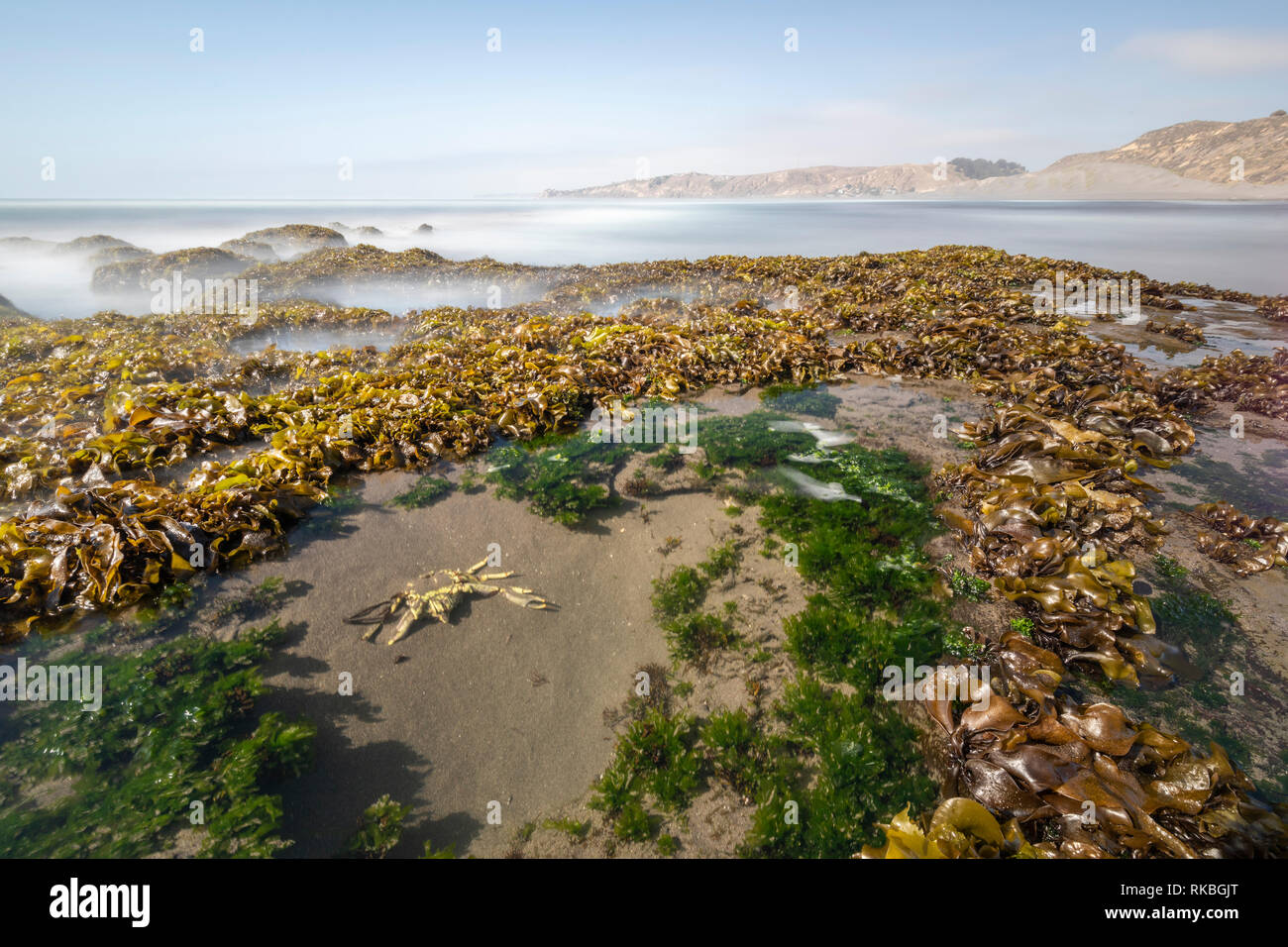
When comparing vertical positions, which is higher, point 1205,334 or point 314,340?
point 314,340

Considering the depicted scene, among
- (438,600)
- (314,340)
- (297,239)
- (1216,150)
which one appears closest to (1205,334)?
(438,600)

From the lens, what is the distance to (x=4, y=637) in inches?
137

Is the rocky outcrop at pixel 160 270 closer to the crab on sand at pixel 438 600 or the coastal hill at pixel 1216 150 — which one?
the crab on sand at pixel 438 600

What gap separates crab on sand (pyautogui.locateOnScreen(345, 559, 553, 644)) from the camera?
384cm

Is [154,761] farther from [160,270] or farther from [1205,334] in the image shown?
[160,270]

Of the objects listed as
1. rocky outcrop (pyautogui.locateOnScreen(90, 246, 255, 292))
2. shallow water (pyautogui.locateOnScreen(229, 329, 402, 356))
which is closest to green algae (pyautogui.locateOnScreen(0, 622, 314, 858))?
shallow water (pyautogui.locateOnScreen(229, 329, 402, 356))

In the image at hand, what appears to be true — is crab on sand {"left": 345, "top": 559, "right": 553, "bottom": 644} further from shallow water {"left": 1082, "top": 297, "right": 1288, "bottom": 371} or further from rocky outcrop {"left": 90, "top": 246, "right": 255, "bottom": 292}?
rocky outcrop {"left": 90, "top": 246, "right": 255, "bottom": 292}

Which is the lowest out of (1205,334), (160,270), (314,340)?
(1205,334)

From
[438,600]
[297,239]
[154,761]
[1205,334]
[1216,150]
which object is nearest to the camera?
[154,761]

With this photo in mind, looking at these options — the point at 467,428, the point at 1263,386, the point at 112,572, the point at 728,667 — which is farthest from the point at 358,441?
the point at 1263,386

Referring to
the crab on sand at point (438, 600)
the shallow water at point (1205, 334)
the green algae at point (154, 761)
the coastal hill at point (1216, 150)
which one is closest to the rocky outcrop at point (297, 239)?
the crab on sand at point (438, 600)

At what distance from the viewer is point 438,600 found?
13.1 feet
